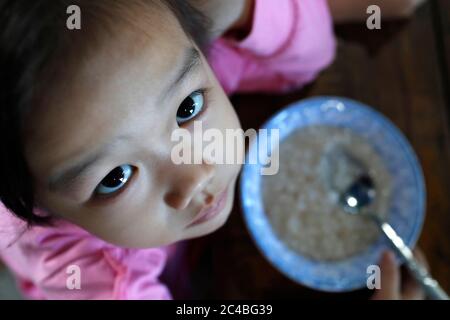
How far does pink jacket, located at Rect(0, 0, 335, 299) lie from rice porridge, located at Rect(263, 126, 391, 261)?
11 cm

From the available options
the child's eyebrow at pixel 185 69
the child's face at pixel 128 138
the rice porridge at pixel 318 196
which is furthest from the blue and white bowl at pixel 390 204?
the child's eyebrow at pixel 185 69

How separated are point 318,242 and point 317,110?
0.67 feet

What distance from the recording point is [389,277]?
2.15 ft

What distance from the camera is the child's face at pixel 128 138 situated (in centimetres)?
40

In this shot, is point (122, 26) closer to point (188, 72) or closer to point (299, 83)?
point (188, 72)

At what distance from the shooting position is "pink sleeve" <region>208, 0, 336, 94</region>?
648 millimetres

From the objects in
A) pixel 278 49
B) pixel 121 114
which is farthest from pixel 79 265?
pixel 278 49

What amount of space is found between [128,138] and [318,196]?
0.39 m

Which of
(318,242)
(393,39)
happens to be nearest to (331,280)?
(318,242)

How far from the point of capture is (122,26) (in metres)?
0.40

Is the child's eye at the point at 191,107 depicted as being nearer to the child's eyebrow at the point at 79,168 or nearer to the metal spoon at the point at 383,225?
the child's eyebrow at the point at 79,168

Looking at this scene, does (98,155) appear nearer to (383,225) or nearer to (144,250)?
(144,250)

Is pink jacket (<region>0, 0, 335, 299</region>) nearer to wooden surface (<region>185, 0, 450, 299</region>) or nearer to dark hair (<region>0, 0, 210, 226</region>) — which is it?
wooden surface (<region>185, 0, 450, 299</region>)
